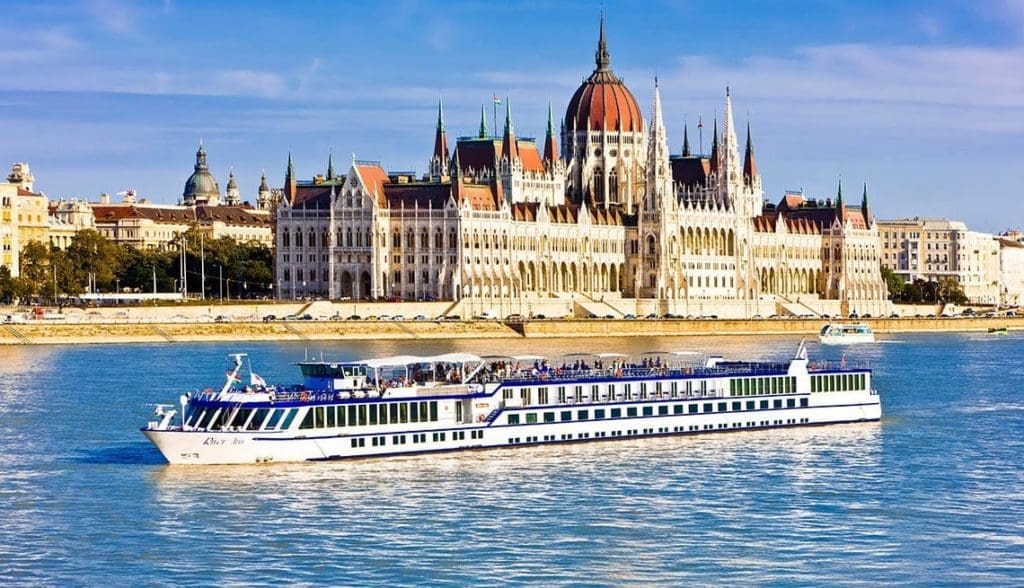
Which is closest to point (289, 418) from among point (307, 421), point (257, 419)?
point (307, 421)

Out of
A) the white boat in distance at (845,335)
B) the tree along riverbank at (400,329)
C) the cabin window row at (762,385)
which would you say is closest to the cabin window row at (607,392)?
the cabin window row at (762,385)

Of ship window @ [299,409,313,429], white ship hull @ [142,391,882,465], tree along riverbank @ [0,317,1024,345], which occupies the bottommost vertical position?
white ship hull @ [142,391,882,465]

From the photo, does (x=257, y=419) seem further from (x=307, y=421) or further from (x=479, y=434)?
(x=479, y=434)

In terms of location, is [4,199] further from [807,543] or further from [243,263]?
[807,543]

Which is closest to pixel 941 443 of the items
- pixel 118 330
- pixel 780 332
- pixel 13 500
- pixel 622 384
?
pixel 622 384

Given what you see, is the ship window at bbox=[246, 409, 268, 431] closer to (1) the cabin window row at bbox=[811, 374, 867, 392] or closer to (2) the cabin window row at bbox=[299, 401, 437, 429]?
(2) the cabin window row at bbox=[299, 401, 437, 429]

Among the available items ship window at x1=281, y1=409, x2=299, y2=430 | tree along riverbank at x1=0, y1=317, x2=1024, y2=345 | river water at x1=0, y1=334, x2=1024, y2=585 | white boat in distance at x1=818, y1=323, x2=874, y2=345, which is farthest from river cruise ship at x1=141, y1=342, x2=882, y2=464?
white boat in distance at x1=818, y1=323, x2=874, y2=345

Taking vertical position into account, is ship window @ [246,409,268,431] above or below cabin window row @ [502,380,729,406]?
below

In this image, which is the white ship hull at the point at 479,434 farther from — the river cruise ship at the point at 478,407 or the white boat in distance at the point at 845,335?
the white boat in distance at the point at 845,335
